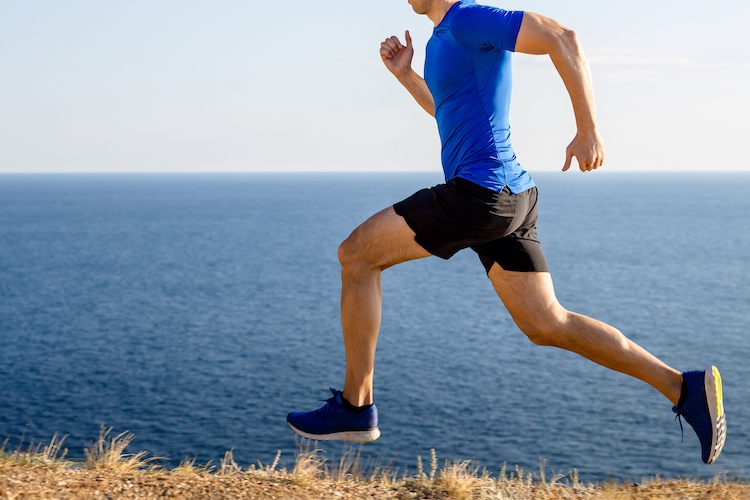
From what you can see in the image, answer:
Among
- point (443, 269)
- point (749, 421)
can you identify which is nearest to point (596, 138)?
point (749, 421)

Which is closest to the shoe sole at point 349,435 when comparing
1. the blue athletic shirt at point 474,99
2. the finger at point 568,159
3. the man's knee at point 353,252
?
the man's knee at point 353,252

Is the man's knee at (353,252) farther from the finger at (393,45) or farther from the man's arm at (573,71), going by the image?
the finger at (393,45)

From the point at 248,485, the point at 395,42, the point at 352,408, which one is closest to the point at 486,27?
the point at 395,42

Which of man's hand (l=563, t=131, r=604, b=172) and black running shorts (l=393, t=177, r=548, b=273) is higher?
man's hand (l=563, t=131, r=604, b=172)

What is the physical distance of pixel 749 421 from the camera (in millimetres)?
41375

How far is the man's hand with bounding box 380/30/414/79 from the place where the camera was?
12.2ft

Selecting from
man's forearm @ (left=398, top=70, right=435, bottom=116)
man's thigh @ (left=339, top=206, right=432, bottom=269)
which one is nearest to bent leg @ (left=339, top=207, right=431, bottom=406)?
man's thigh @ (left=339, top=206, right=432, bottom=269)

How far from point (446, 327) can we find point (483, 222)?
54.7 metres

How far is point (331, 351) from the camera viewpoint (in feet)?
168

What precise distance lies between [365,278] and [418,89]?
1055 millimetres

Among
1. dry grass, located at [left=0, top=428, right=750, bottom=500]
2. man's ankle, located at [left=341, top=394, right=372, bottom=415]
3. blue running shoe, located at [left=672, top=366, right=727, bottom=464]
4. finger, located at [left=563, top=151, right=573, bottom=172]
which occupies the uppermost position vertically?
finger, located at [left=563, top=151, right=573, bottom=172]

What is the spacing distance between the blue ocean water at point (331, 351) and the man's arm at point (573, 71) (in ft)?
83.9

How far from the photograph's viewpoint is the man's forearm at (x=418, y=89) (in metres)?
3.65

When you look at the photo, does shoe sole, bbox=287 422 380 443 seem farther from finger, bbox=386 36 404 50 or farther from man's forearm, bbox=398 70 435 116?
finger, bbox=386 36 404 50
